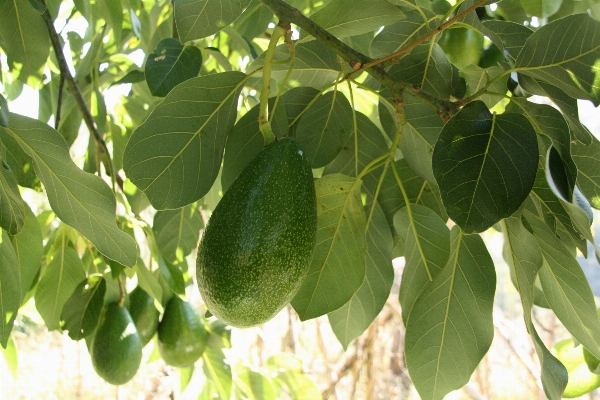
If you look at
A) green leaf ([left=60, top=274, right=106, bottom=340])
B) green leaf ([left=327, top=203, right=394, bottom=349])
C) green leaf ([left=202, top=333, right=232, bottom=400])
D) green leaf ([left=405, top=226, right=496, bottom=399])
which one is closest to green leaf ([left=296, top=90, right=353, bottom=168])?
green leaf ([left=327, top=203, right=394, bottom=349])

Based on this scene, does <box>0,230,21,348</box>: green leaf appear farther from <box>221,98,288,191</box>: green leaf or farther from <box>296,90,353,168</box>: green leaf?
<box>296,90,353,168</box>: green leaf

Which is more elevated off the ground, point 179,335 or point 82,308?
point 82,308

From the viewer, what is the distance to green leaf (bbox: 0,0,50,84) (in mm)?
1065

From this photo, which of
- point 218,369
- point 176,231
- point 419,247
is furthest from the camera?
point 218,369

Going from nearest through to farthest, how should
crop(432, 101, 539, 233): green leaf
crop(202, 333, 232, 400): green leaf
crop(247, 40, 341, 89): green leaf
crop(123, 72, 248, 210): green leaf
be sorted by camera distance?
crop(432, 101, 539, 233): green leaf → crop(123, 72, 248, 210): green leaf → crop(247, 40, 341, 89): green leaf → crop(202, 333, 232, 400): green leaf

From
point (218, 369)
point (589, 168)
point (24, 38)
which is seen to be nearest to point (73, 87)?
point (24, 38)

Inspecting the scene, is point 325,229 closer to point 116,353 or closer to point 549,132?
point 549,132

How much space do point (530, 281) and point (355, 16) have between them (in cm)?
40

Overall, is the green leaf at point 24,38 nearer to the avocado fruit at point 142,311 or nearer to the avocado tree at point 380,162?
the avocado tree at point 380,162

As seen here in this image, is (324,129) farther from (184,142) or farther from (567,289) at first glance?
(567,289)

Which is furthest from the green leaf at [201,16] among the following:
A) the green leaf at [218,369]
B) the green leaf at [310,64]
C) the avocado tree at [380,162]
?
the green leaf at [218,369]

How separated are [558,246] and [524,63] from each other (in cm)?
23

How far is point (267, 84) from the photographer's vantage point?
2.31 ft

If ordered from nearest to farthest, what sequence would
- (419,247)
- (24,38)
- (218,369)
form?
(419,247) → (24,38) → (218,369)
